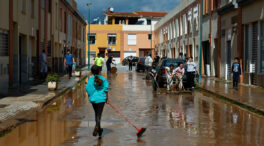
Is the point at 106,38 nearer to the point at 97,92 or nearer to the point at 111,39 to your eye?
the point at 111,39

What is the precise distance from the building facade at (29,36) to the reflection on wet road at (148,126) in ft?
17.1

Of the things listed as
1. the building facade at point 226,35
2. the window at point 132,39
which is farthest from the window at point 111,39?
the building facade at point 226,35

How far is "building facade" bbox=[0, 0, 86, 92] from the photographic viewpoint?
16562 mm

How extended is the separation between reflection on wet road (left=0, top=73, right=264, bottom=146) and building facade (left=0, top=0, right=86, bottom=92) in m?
5.21

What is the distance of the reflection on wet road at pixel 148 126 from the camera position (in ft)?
23.1

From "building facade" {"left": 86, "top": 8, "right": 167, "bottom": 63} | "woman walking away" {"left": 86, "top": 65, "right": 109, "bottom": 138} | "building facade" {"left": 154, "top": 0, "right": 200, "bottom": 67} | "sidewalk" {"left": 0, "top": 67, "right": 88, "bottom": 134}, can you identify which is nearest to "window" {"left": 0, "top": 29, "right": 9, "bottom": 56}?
"sidewalk" {"left": 0, "top": 67, "right": 88, "bottom": 134}

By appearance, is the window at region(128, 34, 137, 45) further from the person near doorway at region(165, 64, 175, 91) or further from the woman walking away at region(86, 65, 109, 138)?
the woman walking away at region(86, 65, 109, 138)

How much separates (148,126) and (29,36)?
15.3m

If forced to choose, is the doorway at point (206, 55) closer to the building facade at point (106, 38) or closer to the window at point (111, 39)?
the building facade at point (106, 38)

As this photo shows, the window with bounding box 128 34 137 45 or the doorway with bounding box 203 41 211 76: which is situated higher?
the window with bounding box 128 34 137 45

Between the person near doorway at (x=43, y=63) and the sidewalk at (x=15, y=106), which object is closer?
the sidewalk at (x=15, y=106)

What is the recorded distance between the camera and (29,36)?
22297 mm

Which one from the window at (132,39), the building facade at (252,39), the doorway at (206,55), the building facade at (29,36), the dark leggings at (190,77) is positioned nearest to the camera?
the building facade at (29,36)

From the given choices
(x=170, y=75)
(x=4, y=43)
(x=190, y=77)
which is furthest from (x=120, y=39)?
(x=4, y=43)
